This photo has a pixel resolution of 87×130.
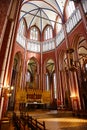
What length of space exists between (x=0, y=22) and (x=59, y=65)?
13.6 m

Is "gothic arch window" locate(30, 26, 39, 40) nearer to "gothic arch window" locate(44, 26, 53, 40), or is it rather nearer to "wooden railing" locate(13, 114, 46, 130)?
"gothic arch window" locate(44, 26, 53, 40)

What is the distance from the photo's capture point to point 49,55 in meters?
20.9

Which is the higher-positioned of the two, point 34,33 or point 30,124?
point 34,33

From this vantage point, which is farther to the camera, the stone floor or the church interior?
the church interior

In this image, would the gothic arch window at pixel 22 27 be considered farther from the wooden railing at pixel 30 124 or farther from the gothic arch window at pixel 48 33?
the wooden railing at pixel 30 124

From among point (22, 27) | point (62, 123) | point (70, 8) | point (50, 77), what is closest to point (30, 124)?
point (62, 123)

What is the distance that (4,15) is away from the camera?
6.45 m

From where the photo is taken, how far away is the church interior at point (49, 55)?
13.7 meters

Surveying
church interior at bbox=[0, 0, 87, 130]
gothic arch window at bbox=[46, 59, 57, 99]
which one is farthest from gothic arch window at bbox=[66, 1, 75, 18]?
gothic arch window at bbox=[46, 59, 57, 99]

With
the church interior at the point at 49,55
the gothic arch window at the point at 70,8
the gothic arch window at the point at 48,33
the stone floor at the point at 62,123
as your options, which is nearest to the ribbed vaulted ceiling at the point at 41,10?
the church interior at the point at 49,55

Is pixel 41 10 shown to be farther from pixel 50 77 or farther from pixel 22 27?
pixel 50 77

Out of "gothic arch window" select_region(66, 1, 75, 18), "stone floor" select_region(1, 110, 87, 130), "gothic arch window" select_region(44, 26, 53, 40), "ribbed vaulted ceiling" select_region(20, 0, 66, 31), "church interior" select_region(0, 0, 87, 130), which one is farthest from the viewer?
"gothic arch window" select_region(44, 26, 53, 40)

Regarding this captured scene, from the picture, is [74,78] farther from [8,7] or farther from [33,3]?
[33,3]

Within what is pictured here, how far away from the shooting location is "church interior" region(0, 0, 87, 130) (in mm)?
13680
